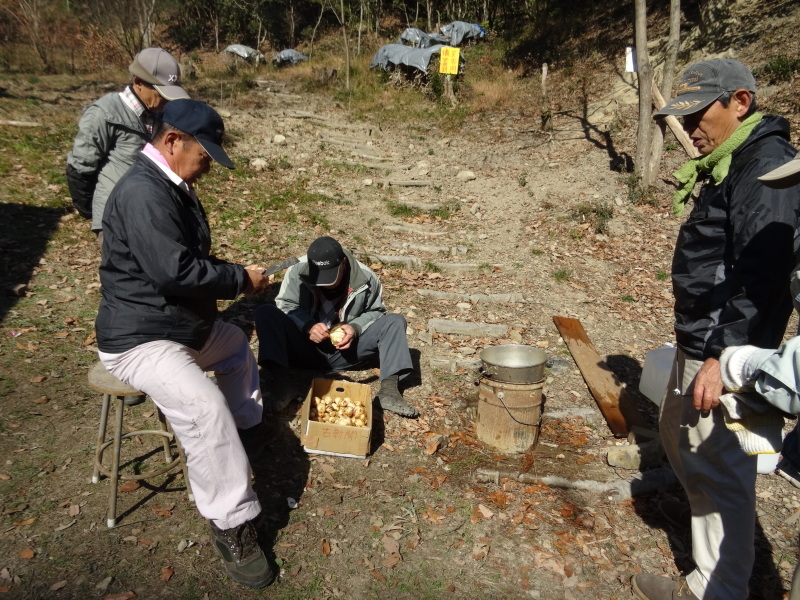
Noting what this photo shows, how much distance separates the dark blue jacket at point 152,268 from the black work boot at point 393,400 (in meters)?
2.05

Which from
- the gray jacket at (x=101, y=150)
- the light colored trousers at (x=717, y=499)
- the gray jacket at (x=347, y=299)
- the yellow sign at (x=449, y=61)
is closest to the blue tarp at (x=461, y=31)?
the yellow sign at (x=449, y=61)

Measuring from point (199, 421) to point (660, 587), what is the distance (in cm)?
256

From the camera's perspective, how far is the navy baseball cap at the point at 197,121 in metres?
2.70

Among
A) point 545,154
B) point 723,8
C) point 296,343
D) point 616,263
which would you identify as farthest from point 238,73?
point 296,343

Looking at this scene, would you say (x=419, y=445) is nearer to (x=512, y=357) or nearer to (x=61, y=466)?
(x=512, y=357)

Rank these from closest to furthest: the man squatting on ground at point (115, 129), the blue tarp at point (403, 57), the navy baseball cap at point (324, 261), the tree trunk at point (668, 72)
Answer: the man squatting on ground at point (115, 129) < the navy baseball cap at point (324, 261) < the tree trunk at point (668, 72) < the blue tarp at point (403, 57)

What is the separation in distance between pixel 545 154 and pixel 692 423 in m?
11.2

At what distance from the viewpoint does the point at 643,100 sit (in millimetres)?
10422

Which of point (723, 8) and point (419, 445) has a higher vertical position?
point (723, 8)

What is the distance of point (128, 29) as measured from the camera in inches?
674

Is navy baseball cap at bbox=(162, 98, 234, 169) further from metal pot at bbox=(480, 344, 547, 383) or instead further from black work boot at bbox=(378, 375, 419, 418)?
black work boot at bbox=(378, 375, 419, 418)

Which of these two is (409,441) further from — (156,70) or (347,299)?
(156,70)

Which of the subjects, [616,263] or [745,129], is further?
[616,263]

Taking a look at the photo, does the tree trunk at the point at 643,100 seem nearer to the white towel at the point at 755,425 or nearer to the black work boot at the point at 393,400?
the black work boot at the point at 393,400
